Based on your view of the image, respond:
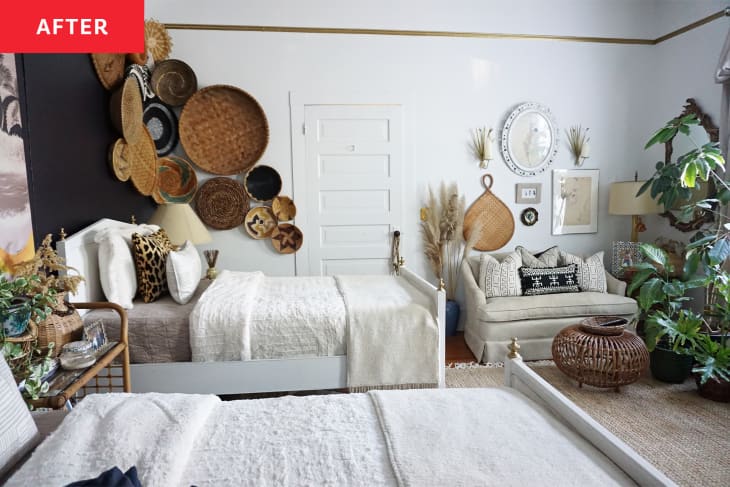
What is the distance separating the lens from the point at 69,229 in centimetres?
250

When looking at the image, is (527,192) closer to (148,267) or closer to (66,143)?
(148,267)

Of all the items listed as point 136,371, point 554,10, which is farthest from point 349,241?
point 554,10

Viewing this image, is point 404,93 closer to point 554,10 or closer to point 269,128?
point 269,128

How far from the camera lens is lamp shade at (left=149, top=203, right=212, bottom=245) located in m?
3.39

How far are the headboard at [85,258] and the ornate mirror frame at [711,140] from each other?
12.9 ft

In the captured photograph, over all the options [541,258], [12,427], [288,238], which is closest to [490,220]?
[541,258]

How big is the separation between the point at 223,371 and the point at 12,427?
51.4 inches

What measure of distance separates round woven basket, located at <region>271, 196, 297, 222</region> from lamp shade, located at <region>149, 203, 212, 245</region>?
77cm

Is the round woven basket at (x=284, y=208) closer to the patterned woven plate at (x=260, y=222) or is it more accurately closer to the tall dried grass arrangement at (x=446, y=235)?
the patterned woven plate at (x=260, y=222)

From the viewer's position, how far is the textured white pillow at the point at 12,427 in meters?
1.15

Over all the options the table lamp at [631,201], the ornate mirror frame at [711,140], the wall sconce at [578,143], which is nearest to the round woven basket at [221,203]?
the wall sconce at [578,143]

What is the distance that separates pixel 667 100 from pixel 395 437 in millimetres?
4218

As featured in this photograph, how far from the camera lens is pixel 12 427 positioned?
119 centimetres

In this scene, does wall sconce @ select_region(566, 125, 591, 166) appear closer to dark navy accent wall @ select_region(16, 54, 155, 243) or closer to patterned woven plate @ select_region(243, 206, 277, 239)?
patterned woven plate @ select_region(243, 206, 277, 239)
